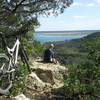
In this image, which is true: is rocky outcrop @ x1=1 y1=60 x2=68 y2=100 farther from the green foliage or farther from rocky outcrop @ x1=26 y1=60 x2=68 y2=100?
the green foliage

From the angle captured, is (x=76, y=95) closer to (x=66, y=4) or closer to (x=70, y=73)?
(x=70, y=73)

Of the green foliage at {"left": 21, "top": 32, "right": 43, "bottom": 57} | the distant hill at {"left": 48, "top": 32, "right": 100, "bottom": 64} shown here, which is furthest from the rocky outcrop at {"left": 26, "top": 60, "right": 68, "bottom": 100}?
the green foliage at {"left": 21, "top": 32, "right": 43, "bottom": 57}

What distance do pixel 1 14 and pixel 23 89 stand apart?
22.6ft

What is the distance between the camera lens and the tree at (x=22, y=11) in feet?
55.5

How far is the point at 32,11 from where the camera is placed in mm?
17609

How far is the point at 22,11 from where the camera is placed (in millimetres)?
17516

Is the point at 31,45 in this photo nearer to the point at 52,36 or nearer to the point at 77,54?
the point at 77,54

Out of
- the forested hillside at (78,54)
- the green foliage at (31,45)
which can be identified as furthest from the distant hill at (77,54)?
the green foliage at (31,45)

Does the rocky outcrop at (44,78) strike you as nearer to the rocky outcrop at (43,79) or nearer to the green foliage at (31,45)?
the rocky outcrop at (43,79)

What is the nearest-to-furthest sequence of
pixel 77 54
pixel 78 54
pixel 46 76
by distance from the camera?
1. pixel 46 76
2. pixel 78 54
3. pixel 77 54

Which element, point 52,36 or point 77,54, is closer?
point 77,54

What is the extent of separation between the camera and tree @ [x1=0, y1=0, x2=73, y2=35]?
16.9 meters

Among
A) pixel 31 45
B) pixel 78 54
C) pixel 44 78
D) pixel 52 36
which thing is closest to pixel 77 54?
pixel 78 54

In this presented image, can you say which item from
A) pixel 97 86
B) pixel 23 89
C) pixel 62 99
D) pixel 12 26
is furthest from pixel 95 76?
pixel 12 26
